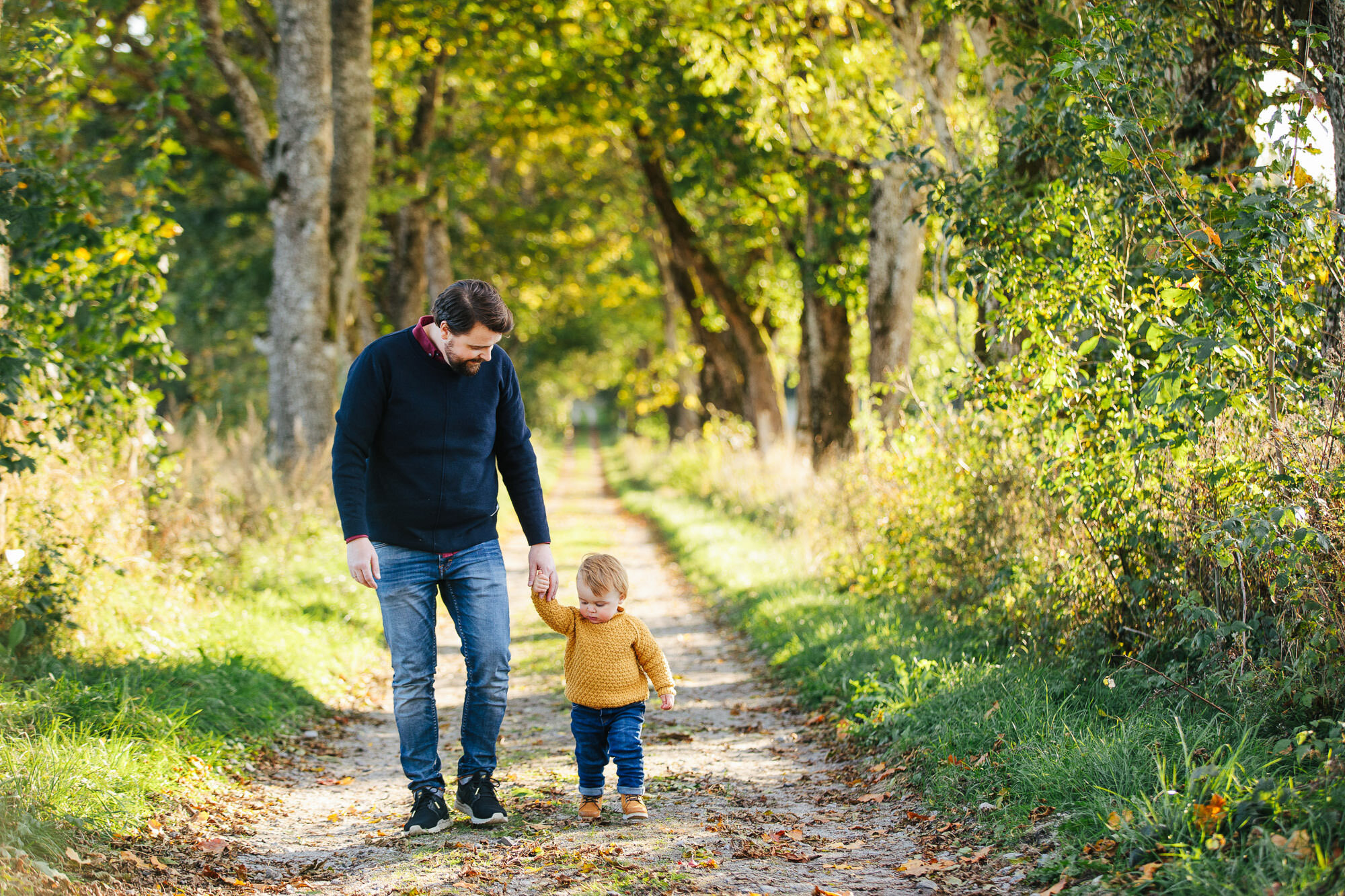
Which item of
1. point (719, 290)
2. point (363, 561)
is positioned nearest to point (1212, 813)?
point (363, 561)

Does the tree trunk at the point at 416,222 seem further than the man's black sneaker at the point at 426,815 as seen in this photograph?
Yes

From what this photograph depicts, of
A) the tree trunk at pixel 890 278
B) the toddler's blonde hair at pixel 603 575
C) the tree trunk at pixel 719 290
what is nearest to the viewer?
the toddler's blonde hair at pixel 603 575

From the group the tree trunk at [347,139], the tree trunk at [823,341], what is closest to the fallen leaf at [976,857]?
the tree trunk at [347,139]

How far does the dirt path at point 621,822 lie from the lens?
3.85 meters

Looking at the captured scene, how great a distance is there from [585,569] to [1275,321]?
10.5ft

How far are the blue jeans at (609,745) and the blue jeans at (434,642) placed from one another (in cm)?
37

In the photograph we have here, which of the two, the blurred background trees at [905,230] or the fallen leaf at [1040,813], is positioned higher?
the blurred background trees at [905,230]

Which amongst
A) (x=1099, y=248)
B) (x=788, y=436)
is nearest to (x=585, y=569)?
(x=1099, y=248)

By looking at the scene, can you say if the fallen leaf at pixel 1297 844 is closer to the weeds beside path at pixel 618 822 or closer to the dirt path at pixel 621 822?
the weeds beside path at pixel 618 822

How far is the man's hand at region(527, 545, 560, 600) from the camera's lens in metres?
4.36

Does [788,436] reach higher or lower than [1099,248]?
lower

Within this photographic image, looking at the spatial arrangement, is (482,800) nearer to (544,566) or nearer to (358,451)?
(544,566)

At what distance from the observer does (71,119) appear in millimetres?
8070

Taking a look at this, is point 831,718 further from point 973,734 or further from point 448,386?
point 448,386
